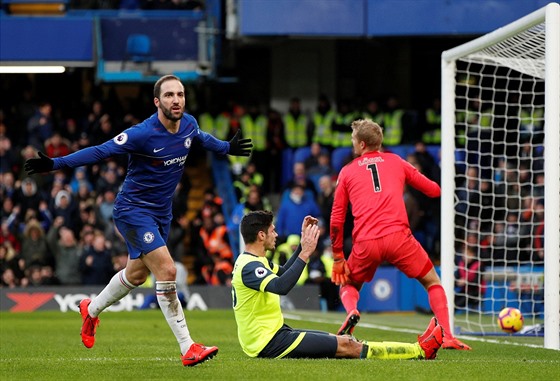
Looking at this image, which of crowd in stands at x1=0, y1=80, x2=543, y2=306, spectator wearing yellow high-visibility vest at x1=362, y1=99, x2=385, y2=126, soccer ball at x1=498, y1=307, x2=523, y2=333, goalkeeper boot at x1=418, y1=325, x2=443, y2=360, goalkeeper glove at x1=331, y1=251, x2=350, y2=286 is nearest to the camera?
goalkeeper boot at x1=418, y1=325, x2=443, y2=360

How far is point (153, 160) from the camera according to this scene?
9297mm

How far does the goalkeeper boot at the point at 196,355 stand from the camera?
862 centimetres

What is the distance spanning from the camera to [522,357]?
9.98 meters

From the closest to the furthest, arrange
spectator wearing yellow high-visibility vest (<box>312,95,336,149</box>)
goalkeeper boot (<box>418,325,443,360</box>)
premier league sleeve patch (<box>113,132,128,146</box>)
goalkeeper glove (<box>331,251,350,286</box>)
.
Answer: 1. premier league sleeve patch (<box>113,132,128,146</box>)
2. goalkeeper boot (<box>418,325,443,360</box>)
3. goalkeeper glove (<box>331,251,350,286</box>)
4. spectator wearing yellow high-visibility vest (<box>312,95,336,149</box>)

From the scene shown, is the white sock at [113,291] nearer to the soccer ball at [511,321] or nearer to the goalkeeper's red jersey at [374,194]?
the goalkeeper's red jersey at [374,194]

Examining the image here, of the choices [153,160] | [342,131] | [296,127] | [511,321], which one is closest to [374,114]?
[342,131]

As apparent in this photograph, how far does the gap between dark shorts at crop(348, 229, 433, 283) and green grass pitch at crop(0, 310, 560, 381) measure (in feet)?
2.69

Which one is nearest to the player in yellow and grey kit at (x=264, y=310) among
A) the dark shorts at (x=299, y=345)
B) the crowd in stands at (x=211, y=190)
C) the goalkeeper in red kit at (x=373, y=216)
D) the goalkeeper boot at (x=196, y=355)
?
the dark shorts at (x=299, y=345)

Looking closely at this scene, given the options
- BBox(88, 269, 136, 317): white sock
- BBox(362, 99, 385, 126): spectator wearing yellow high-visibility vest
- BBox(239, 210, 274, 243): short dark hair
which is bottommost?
BBox(88, 269, 136, 317): white sock

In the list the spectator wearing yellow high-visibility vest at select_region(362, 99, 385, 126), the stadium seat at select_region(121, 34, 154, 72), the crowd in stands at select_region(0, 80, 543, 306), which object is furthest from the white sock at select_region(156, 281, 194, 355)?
the stadium seat at select_region(121, 34, 154, 72)

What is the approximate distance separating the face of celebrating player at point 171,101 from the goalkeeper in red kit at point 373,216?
1.97 metres

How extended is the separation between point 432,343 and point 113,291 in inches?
106

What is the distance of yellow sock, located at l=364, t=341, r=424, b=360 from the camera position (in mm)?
9141

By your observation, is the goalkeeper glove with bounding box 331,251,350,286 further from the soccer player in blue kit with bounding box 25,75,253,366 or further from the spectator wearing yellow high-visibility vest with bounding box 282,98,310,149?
the spectator wearing yellow high-visibility vest with bounding box 282,98,310,149
